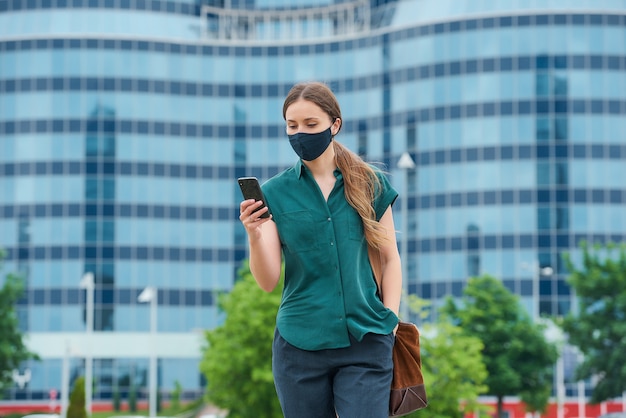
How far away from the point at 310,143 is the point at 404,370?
100 centimetres

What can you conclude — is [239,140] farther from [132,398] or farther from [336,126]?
[336,126]

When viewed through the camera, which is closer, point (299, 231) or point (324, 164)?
point (299, 231)

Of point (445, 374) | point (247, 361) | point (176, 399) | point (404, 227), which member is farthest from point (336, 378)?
point (176, 399)

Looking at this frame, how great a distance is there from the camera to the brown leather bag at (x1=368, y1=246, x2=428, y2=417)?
5.22 metres

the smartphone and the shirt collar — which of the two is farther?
the shirt collar

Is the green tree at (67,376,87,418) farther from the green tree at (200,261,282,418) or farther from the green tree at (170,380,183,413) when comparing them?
the green tree at (170,380,183,413)

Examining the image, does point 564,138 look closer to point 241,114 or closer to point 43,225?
point 241,114

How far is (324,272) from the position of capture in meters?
5.17

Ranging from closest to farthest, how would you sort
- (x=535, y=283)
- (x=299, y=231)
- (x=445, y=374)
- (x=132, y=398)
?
(x=299, y=231) → (x=445, y=374) → (x=535, y=283) → (x=132, y=398)

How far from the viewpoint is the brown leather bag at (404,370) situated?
5.22m

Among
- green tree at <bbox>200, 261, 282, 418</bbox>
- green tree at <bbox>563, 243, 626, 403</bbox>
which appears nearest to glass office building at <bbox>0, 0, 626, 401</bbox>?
green tree at <bbox>563, 243, 626, 403</bbox>

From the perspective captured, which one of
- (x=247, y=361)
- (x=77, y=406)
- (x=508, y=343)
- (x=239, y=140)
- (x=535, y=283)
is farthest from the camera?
(x=239, y=140)

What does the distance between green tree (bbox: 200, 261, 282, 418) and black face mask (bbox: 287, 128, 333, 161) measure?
34059 millimetres

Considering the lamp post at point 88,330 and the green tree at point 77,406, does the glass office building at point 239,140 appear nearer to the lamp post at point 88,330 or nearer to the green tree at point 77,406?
the lamp post at point 88,330
